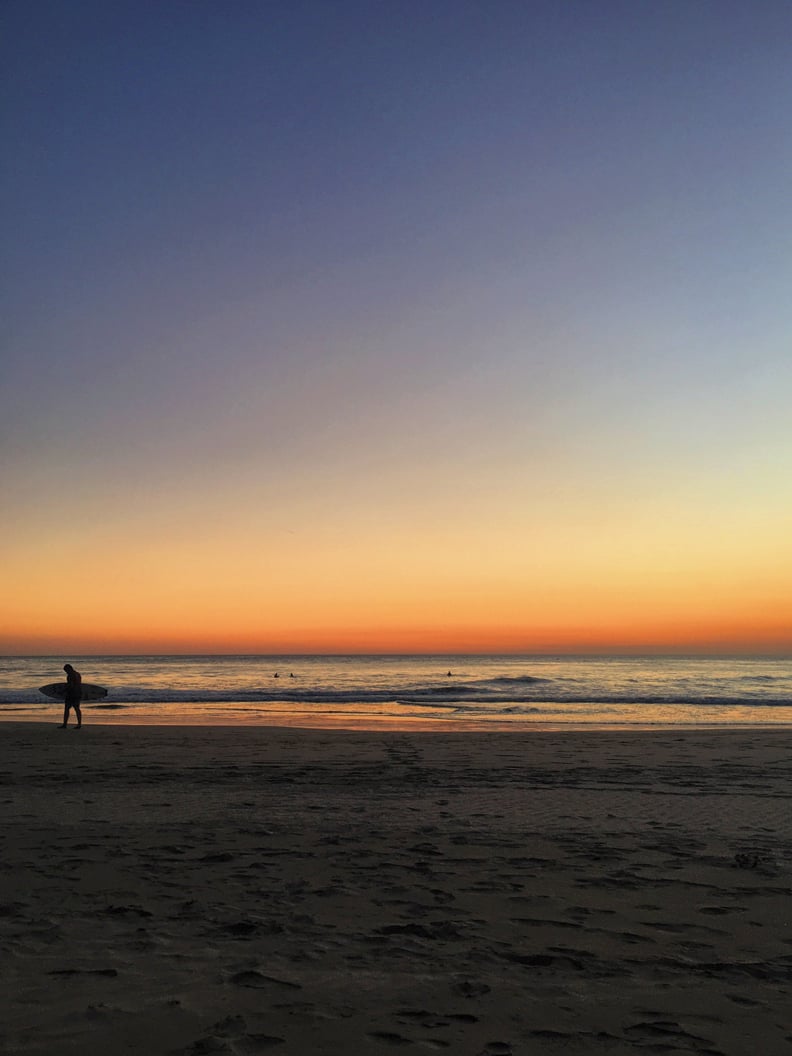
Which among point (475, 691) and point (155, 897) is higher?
point (155, 897)

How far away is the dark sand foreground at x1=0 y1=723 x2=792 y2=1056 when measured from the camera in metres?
3.90

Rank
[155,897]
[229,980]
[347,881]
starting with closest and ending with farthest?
[229,980], [155,897], [347,881]

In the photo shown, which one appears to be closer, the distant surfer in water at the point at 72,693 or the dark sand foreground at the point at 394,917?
the dark sand foreground at the point at 394,917

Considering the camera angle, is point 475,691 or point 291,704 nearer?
point 291,704

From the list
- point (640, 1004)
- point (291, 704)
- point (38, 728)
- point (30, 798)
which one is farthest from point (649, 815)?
point (291, 704)

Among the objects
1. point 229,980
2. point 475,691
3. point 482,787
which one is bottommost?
point 475,691

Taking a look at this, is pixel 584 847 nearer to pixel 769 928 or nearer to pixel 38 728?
pixel 769 928

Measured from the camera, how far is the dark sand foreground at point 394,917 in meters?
3.90

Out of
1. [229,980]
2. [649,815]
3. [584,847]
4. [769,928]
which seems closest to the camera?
[229,980]

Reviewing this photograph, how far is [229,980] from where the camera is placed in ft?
14.6

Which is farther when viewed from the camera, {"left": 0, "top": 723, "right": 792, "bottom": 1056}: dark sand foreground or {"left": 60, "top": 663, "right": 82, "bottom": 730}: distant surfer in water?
{"left": 60, "top": 663, "right": 82, "bottom": 730}: distant surfer in water

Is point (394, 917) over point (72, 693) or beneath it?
over

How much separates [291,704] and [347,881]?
30350mm

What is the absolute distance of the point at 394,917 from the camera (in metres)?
5.62
